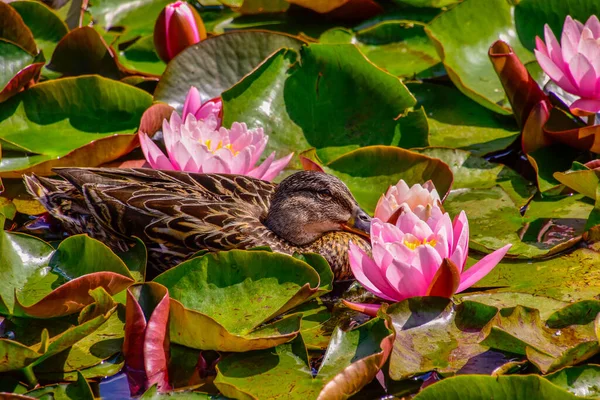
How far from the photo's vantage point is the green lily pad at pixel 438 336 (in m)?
3.96

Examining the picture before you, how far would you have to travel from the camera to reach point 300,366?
4.03 m

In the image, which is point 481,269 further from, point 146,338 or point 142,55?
point 142,55

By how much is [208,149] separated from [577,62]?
7.64 ft

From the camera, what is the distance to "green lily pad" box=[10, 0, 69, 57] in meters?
7.04

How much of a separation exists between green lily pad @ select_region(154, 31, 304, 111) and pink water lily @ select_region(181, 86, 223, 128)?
1.49ft

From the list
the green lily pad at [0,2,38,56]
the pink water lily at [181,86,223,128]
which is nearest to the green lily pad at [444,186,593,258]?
the pink water lily at [181,86,223,128]

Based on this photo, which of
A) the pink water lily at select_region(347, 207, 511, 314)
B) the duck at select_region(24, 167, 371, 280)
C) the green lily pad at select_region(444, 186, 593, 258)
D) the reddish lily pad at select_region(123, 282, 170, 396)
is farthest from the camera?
the duck at select_region(24, 167, 371, 280)

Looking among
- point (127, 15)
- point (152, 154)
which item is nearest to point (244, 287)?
point (152, 154)

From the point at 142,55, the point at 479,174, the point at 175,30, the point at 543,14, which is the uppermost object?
the point at 543,14

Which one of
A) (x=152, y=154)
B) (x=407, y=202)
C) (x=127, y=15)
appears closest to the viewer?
(x=407, y=202)

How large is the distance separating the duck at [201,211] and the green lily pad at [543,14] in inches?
92.6

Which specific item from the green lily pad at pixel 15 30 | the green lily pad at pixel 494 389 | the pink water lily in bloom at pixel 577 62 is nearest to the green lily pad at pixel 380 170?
the pink water lily in bloom at pixel 577 62

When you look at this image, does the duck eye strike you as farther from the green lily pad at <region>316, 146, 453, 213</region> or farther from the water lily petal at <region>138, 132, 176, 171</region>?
the water lily petal at <region>138, 132, 176, 171</region>

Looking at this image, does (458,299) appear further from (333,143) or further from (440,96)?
(440,96)
